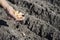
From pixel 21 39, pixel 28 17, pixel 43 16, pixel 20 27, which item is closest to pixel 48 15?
pixel 43 16

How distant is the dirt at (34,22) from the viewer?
8.41 ft

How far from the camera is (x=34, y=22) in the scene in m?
2.97

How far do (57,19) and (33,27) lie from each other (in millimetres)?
511

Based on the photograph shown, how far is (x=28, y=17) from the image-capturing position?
9.92 ft

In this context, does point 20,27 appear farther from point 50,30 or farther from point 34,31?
point 50,30

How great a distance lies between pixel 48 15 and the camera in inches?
126

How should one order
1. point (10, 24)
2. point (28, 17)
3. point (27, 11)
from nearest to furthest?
point (10, 24) < point (28, 17) < point (27, 11)

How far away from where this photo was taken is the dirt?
2564 millimetres

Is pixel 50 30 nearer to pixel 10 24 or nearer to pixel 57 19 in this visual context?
pixel 57 19

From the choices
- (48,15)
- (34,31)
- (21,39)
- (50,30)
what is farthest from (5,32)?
(48,15)

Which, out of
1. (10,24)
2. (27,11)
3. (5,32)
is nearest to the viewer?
(5,32)

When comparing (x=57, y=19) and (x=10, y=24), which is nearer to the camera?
(x=10, y=24)

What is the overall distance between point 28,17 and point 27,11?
303 mm

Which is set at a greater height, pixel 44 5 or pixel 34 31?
pixel 44 5
